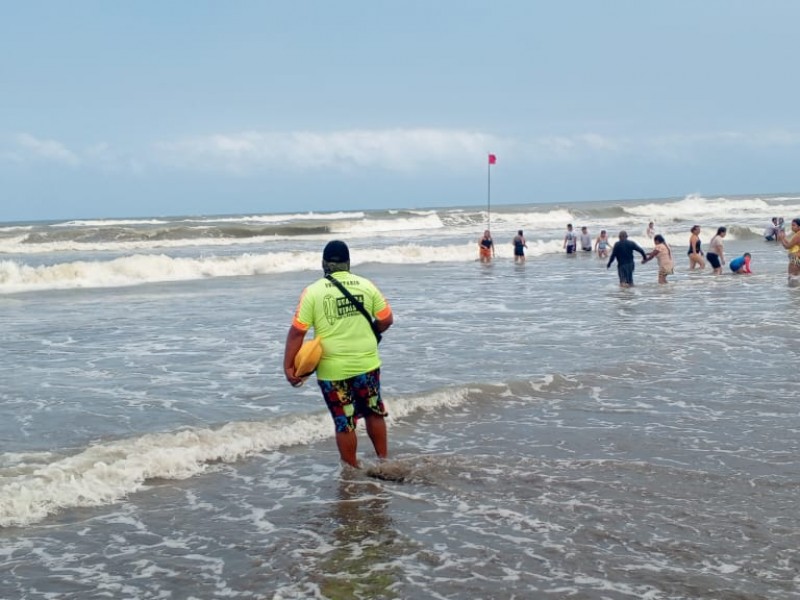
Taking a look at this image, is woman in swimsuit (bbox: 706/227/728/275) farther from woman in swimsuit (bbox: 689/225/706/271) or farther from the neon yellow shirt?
the neon yellow shirt

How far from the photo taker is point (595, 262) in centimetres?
3109

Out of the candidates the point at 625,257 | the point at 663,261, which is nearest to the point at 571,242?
the point at 663,261

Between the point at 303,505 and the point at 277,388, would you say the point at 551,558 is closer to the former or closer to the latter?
the point at 303,505

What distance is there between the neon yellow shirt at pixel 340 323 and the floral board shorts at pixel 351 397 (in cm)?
7

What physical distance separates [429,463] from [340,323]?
150cm

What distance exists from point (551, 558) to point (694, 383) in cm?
540

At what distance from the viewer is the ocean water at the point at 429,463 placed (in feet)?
16.4

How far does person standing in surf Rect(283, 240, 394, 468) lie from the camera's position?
6.38 meters

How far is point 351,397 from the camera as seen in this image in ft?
21.5

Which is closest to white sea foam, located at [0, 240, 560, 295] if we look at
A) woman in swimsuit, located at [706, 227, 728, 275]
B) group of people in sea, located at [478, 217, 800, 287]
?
group of people in sea, located at [478, 217, 800, 287]

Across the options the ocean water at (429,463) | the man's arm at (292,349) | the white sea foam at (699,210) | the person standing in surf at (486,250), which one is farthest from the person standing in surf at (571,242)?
the white sea foam at (699,210)

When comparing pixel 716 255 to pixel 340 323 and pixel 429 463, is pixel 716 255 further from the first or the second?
pixel 340 323

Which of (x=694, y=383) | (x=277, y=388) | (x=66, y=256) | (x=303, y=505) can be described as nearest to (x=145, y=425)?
(x=277, y=388)

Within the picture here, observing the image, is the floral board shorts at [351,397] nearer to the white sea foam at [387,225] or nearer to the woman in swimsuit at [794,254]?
the woman in swimsuit at [794,254]
